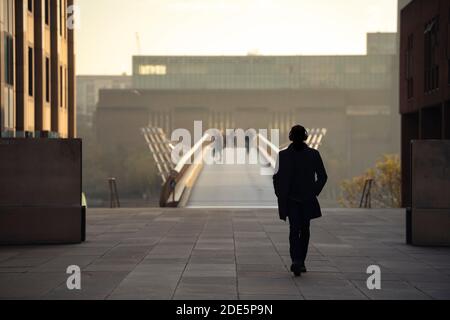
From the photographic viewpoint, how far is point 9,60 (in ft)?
104

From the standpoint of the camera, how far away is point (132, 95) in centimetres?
13475

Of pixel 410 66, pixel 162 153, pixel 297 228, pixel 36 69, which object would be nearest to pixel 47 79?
pixel 36 69

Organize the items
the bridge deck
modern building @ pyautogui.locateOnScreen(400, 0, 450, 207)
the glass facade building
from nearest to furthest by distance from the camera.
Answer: modern building @ pyautogui.locateOnScreen(400, 0, 450, 207) < the bridge deck < the glass facade building

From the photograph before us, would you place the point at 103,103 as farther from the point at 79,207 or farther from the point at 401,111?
the point at 79,207

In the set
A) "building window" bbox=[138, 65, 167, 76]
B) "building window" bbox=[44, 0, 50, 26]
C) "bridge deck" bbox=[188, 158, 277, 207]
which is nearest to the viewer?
"bridge deck" bbox=[188, 158, 277, 207]

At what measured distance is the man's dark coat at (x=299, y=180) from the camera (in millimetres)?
10977

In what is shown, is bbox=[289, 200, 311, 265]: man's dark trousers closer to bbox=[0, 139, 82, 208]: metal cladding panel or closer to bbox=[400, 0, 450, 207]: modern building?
bbox=[0, 139, 82, 208]: metal cladding panel

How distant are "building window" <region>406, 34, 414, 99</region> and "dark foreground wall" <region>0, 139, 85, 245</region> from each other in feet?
70.9

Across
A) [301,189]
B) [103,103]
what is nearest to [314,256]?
[301,189]

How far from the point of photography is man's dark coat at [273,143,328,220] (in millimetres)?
10977

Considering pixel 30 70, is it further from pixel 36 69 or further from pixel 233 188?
pixel 233 188

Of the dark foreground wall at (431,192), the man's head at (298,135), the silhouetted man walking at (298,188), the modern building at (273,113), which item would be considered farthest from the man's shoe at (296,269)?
the modern building at (273,113)

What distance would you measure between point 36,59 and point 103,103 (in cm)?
9658

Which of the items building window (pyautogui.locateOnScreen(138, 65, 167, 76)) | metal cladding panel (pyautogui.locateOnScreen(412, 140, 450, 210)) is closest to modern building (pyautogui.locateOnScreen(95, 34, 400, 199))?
building window (pyautogui.locateOnScreen(138, 65, 167, 76))
